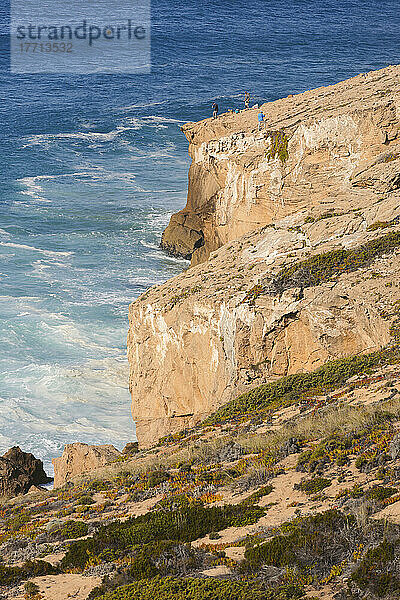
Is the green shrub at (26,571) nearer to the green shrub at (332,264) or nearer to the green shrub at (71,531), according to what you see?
the green shrub at (71,531)

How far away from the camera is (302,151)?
34.0m

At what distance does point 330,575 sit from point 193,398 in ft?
50.5

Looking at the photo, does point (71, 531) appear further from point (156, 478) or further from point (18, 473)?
point (18, 473)

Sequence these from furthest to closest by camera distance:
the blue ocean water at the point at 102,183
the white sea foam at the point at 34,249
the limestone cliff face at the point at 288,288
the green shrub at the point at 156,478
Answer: the white sea foam at the point at 34,249
the blue ocean water at the point at 102,183
the limestone cliff face at the point at 288,288
the green shrub at the point at 156,478

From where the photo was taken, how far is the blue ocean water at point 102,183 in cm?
3738

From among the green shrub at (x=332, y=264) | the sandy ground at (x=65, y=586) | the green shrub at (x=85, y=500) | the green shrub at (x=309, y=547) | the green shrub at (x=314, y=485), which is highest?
the green shrub at (x=332, y=264)

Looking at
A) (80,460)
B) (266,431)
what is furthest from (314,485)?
(80,460)

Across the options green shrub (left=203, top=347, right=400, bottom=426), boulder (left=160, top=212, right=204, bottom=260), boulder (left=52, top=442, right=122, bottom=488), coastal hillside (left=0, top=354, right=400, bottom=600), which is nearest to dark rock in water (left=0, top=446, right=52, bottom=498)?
boulder (left=52, top=442, right=122, bottom=488)

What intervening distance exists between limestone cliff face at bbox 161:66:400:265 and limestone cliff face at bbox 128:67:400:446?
0.23 feet

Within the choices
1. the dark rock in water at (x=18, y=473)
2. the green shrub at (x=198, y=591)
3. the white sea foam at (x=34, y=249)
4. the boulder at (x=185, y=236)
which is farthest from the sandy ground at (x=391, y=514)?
the white sea foam at (x=34, y=249)

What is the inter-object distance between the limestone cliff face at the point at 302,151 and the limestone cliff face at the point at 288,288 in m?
0.07

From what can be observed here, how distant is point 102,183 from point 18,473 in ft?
149

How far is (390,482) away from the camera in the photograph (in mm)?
12969

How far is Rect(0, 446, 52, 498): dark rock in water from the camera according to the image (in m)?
27.2
